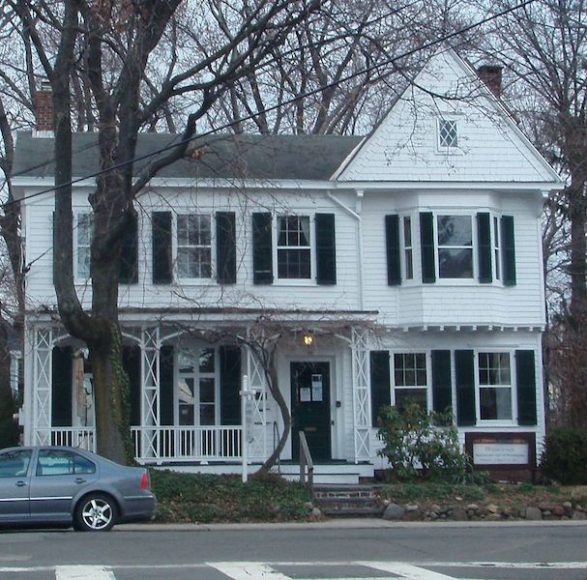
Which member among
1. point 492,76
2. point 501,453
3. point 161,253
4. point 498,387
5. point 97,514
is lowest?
point 97,514

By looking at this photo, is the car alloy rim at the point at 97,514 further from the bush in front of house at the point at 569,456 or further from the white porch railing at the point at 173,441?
the bush in front of house at the point at 569,456

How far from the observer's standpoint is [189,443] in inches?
1049

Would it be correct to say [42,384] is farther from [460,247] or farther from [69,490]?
[460,247]

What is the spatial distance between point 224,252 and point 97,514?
9.83 meters

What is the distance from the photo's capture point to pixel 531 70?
36.0m

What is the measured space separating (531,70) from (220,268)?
46.8 feet

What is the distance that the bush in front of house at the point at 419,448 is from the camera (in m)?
25.2

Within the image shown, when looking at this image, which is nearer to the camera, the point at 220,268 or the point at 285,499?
the point at 285,499

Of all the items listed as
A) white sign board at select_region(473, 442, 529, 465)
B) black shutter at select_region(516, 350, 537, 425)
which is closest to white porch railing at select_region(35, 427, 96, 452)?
white sign board at select_region(473, 442, 529, 465)

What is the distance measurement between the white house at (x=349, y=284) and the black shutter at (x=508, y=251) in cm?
3

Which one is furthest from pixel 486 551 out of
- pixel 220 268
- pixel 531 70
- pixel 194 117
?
pixel 531 70

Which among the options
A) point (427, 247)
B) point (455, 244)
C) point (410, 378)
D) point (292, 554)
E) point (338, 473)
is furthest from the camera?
point (410, 378)

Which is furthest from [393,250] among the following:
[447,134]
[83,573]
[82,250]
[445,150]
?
[83,573]

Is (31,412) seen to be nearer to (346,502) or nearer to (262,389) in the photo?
(262,389)
